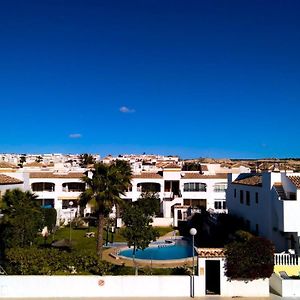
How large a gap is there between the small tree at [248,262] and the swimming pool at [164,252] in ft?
42.3

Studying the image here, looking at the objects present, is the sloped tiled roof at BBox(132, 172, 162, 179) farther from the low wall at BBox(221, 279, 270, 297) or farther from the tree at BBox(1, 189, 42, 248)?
the low wall at BBox(221, 279, 270, 297)

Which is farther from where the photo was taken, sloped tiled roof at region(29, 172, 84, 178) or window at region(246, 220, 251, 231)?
sloped tiled roof at region(29, 172, 84, 178)

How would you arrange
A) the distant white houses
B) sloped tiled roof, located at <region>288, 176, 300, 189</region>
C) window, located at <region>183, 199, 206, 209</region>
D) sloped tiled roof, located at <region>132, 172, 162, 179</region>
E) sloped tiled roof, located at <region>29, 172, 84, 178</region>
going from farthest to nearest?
1. sloped tiled roof, located at <region>132, 172, 162, 179</region>
2. sloped tiled roof, located at <region>29, 172, 84, 178</region>
3. window, located at <region>183, 199, 206, 209</region>
4. the distant white houses
5. sloped tiled roof, located at <region>288, 176, 300, 189</region>

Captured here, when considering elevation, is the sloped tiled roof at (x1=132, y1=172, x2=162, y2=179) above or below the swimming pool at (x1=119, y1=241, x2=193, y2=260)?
above

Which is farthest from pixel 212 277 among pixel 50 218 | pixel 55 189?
pixel 55 189

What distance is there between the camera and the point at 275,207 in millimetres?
29938

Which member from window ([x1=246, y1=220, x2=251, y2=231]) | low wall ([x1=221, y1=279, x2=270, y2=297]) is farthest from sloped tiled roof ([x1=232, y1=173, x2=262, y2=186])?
low wall ([x1=221, y1=279, x2=270, y2=297])

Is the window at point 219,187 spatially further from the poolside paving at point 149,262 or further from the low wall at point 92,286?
the low wall at point 92,286

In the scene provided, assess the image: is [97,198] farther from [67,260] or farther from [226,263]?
[226,263]

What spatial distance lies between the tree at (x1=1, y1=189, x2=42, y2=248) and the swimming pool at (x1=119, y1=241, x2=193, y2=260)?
1039cm

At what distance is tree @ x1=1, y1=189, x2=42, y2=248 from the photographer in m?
29.1

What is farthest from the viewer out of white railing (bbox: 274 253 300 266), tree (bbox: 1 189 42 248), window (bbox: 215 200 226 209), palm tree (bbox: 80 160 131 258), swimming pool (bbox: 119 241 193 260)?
window (bbox: 215 200 226 209)

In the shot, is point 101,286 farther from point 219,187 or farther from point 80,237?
point 219,187

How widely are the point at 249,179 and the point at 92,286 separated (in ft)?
66.2
